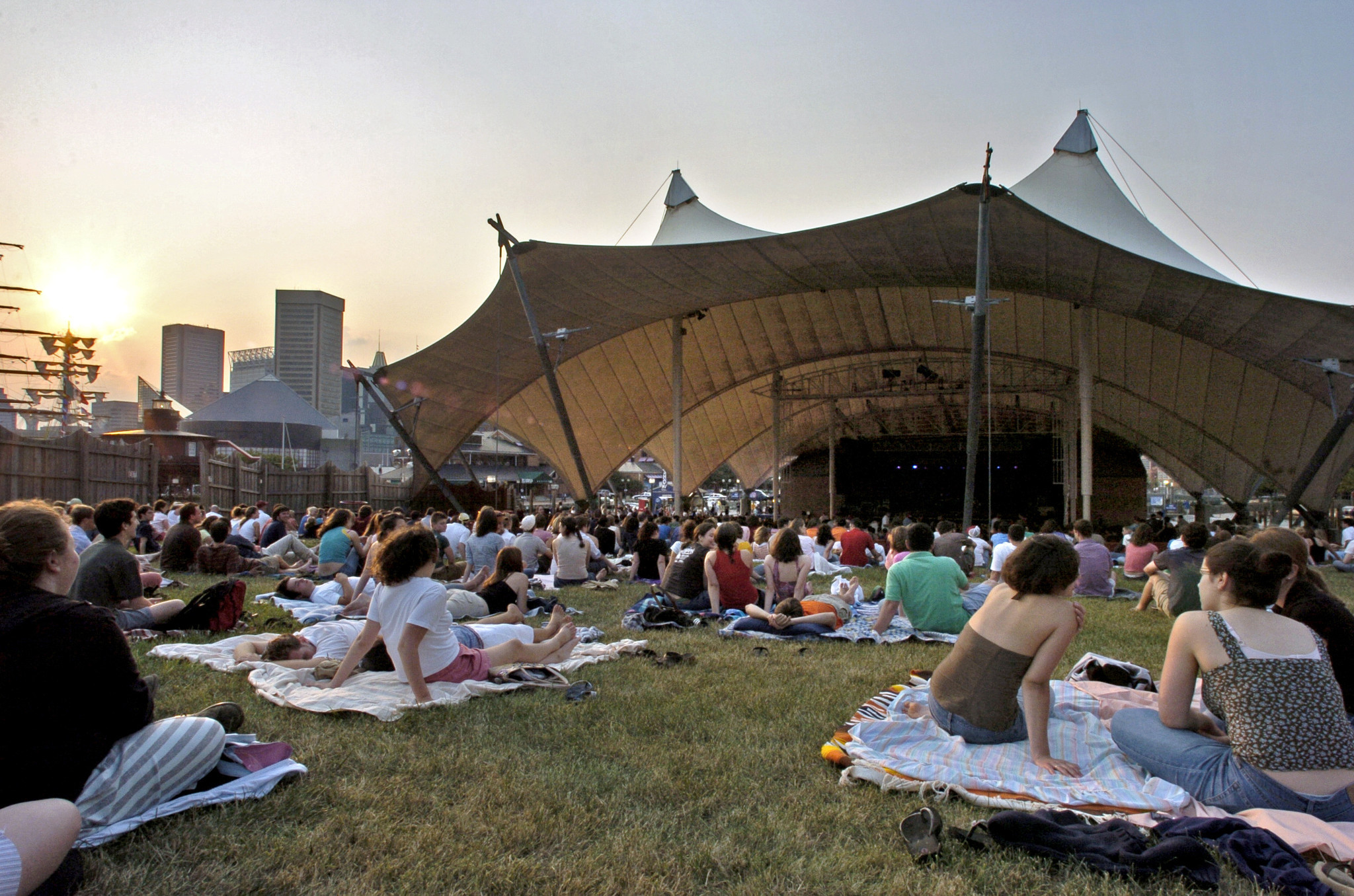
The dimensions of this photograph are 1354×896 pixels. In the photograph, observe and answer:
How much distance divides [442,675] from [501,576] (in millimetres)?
3024

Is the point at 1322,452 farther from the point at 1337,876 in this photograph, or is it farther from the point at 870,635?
the point at 1337,876

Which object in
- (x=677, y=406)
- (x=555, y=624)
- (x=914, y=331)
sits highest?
(x=914, y=331)

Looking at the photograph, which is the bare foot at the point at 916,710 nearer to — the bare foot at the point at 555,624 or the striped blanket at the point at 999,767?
the striped blanket at the point at 999,767

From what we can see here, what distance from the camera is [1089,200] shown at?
19656mm

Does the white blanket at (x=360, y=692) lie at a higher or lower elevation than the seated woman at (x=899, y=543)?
lower

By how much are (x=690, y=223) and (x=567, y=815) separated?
72.8ft

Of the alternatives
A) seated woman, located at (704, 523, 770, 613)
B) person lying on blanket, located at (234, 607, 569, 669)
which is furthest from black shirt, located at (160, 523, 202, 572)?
seated woman, located at (704, 523, 770, 613)

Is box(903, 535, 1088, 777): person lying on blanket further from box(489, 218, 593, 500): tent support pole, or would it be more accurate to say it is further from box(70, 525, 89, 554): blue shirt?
box(489, 218, 593, 500): tent support pole

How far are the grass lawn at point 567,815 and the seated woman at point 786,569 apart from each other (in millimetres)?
2851

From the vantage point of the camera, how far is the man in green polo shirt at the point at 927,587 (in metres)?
6.38

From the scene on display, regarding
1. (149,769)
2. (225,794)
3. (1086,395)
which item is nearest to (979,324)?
(1086,395)

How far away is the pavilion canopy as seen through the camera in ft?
57.3

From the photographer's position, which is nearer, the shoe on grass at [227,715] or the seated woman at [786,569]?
the shoe on grass at [227,715]

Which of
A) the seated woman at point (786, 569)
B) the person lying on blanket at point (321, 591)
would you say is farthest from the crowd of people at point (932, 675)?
the person lying on blanket at point (321, 591)
